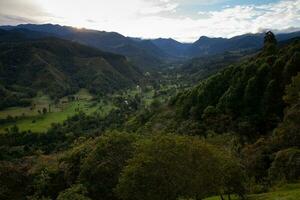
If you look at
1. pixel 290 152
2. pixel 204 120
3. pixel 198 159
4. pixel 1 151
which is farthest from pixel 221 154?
pixel 1 151

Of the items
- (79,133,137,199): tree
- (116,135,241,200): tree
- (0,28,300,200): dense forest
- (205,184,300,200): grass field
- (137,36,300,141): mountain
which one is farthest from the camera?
(137,36,300,141): mountain

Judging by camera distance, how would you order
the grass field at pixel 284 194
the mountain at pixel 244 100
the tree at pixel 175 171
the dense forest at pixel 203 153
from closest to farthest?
the grass field at pixel 284 194
the tree at pixel 175 171
the dense forest at pixel 203 153
the mountain at pixel 244 100

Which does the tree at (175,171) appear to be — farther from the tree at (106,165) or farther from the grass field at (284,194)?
the tree at (106,165)

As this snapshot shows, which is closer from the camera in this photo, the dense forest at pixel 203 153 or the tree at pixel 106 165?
the dense forest at pixel 203 153

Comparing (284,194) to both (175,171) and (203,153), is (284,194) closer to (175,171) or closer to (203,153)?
(203,153)

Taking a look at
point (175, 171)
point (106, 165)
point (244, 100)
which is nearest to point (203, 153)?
point (175, 171)

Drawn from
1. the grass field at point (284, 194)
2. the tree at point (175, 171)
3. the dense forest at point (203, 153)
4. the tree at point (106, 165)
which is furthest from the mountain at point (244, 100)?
the tree at point (175, 171)

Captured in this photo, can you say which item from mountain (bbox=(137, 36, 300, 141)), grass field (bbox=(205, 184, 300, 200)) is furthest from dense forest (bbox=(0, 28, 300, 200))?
grass field (bbox=(205, 184, 300, 200))

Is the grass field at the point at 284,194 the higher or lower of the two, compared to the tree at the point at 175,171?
lower

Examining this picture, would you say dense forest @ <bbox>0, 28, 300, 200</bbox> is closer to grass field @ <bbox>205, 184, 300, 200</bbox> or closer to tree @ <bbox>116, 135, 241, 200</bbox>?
tree @ <bbox>116, 135, 241, 200</bbox>

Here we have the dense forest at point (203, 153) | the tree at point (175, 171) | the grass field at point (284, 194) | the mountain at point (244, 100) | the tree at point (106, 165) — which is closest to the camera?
the grass field at point (284, 194)

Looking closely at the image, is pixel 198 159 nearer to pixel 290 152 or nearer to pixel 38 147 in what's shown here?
pixel 290 152
